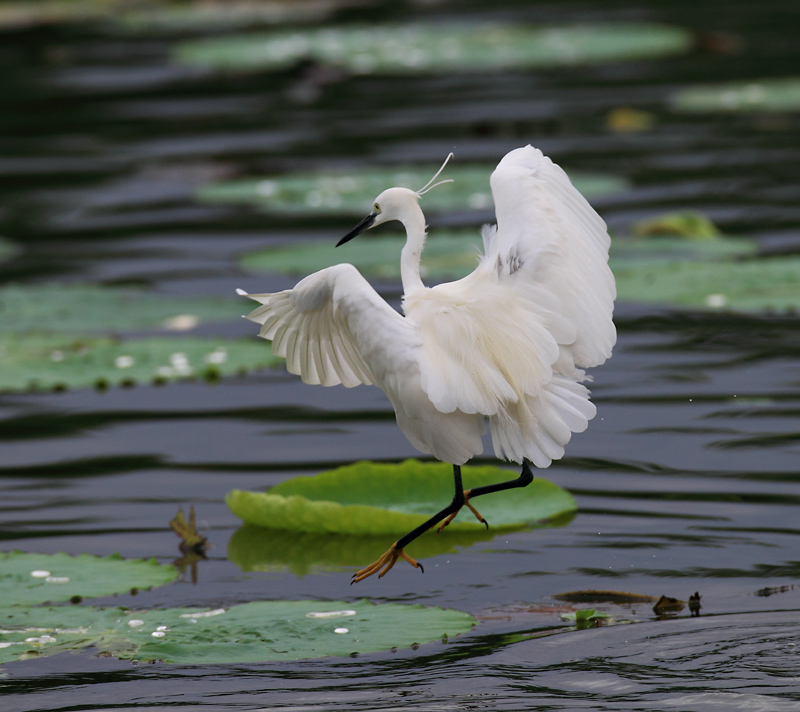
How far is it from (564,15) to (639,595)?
18.8 m

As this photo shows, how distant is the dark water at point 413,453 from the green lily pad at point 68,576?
0.08 meters

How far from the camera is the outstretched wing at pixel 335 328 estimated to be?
429cm

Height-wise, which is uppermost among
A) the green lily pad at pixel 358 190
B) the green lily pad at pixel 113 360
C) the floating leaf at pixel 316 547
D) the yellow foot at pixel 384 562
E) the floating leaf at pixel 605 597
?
the green lily pad at pixel 358 190

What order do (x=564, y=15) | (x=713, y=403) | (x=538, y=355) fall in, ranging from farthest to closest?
(x=564, y=15)
(x=713, y=403)
(x=538, y=355)

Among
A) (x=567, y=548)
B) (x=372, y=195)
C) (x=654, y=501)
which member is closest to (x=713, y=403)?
(x=654, y=501)

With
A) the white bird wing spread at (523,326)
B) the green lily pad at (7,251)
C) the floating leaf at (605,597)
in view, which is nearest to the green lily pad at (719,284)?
the white bird wing spread at (523,326)

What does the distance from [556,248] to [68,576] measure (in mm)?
1907

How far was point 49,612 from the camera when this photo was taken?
4.47 metres

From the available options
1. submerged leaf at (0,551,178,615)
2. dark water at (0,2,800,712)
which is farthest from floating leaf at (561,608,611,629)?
submerged leaf at (0,551,178,615)

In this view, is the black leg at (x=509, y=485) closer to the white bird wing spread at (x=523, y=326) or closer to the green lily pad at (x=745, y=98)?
the white bird wing spread at (x=523, y=326)

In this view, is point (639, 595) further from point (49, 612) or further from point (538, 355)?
point (49, 612)

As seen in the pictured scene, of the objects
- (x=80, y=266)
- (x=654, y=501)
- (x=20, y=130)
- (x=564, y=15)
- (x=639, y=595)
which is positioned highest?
(x=564, y=15)

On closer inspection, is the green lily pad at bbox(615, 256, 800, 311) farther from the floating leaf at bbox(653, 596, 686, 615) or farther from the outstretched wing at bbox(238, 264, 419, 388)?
the floating leaf at bbox(653, 596, 686, 615)

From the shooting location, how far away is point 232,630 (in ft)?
14.0
